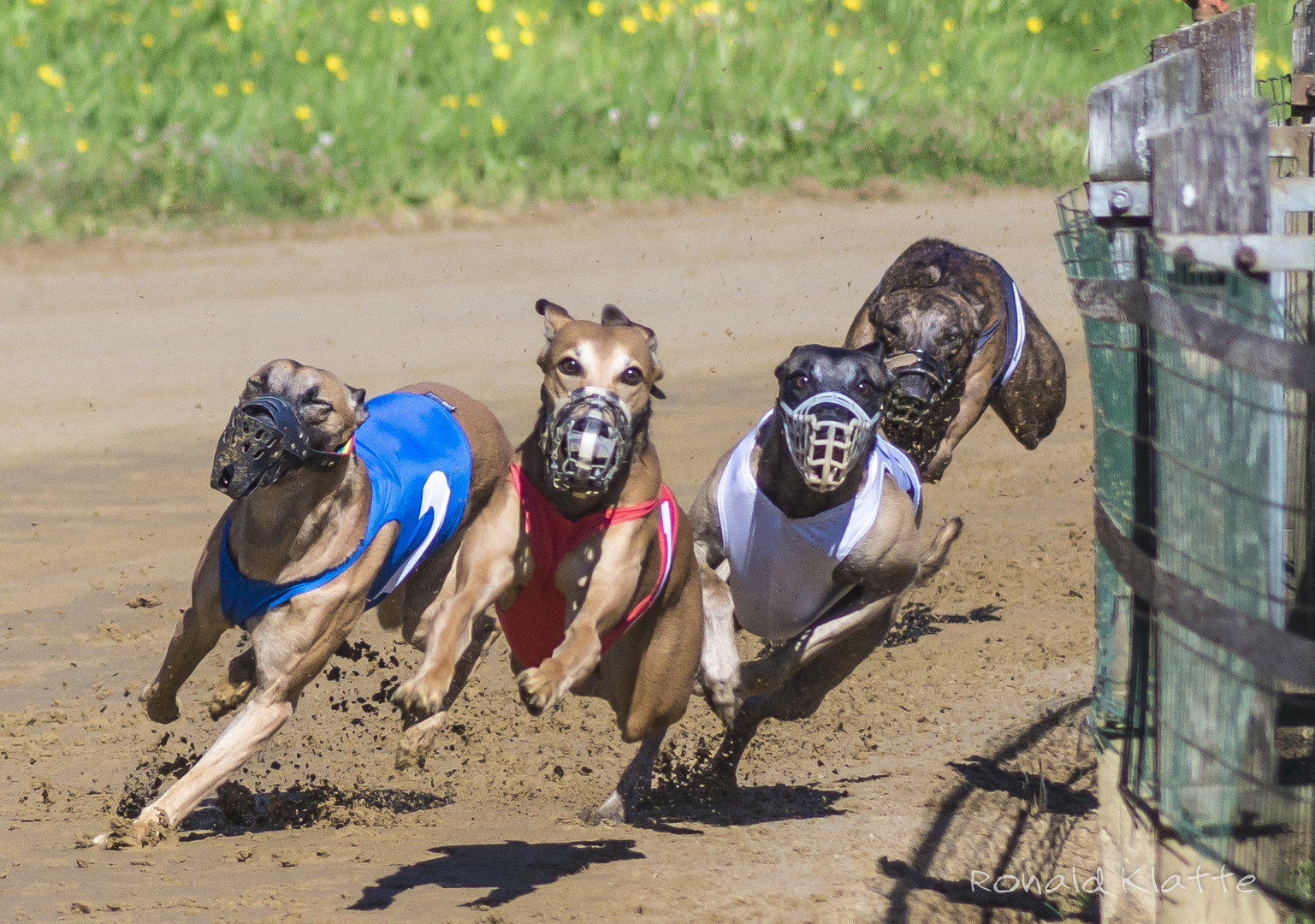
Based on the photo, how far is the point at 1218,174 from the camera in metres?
2.82

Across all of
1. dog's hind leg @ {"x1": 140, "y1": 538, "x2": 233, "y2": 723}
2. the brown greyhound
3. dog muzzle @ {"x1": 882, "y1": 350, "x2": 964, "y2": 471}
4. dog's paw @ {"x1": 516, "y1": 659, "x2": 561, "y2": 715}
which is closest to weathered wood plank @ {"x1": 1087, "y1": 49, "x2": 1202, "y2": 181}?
the brown greyhound

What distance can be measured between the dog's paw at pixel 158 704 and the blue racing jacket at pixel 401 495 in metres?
0.36

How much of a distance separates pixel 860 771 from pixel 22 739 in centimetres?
267

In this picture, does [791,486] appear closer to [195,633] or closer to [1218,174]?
[195,633]

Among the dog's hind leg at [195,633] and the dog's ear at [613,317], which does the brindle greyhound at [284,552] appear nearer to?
the dog's hind leg at [195,633]

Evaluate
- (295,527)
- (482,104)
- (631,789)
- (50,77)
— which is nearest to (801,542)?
(631,789)

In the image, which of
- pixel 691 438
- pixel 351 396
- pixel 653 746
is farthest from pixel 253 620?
pixel 691 438

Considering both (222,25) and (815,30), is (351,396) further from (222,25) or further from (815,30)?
(815,30)

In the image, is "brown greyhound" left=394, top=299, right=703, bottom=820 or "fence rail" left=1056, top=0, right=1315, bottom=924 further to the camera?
"brown greyhound" left=394, top=299, right=703, bottom=820

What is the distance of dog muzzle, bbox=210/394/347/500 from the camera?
4.17m

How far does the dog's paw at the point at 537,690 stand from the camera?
3.47 metres

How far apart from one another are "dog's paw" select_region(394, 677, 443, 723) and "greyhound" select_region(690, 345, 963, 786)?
53.9 inches

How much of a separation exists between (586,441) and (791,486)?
4.23 ft

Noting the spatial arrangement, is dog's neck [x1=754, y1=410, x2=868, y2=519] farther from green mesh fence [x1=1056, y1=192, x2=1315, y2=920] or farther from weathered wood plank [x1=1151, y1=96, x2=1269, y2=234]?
weathered wood plank [x1=1151, y1=96, x2=1269, y2=234]
